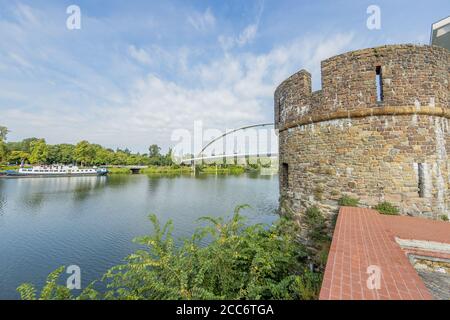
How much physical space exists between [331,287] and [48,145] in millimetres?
68475

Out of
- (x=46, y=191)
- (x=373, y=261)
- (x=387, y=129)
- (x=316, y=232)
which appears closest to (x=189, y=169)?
(x=46, y=191)

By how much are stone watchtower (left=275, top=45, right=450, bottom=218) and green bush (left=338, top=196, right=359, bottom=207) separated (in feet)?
0.37

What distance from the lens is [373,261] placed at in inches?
88.9

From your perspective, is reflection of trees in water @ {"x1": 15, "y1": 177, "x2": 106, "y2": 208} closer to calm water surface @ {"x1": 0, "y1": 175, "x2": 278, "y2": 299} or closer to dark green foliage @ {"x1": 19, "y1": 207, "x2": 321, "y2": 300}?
calm water surface @ {"x1": 0, "y1": 175, "x2": 278, "y2": 299}

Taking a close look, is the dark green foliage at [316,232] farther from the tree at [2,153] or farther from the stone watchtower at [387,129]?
the tree at [2,153]

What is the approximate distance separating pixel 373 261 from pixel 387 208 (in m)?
3.14

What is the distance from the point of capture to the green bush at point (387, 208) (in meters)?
4.60

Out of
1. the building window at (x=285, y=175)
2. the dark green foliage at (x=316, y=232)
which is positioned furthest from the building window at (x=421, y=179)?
the building window at (x=285, y=175)

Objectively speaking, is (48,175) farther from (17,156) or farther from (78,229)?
(78,229)

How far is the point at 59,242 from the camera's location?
8922 millimetres

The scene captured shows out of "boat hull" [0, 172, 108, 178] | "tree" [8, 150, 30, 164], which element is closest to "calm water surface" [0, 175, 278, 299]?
"boat hull" [0, 172, 108, 178]
